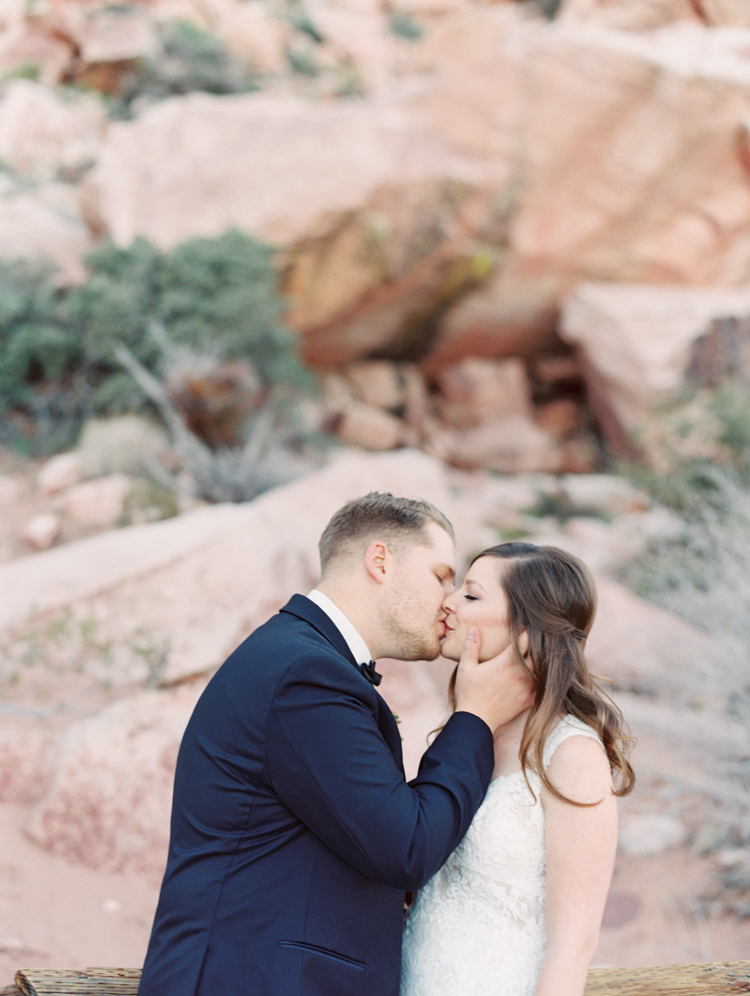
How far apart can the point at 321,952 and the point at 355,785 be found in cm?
38

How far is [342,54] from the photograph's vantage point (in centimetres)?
2192

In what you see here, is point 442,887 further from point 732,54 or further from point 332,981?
point 732,54

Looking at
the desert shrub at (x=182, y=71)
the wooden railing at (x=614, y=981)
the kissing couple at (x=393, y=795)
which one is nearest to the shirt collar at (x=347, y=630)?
the kissing couple at (x=393, y=795)

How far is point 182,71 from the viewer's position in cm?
1588

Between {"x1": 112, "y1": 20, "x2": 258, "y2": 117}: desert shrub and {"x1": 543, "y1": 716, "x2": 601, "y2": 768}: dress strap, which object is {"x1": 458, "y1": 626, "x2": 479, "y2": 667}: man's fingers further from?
{"x1": 112, "y1": 20, "x2": 258, "y2": 117}: desert shrub

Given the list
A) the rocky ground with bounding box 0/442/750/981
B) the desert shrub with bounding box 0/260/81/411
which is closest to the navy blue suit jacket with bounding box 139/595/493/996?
the rocky ground with bounding box 0/442/750/981

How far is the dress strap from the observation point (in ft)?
5.39

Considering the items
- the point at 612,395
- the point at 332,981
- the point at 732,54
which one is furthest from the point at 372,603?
the point at 732,54

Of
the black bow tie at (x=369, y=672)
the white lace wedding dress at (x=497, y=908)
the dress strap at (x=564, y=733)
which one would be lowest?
the white lace wedding dress at (x=497, y=908)

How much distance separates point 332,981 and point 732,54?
555 inches

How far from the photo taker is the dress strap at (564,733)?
64.7 inches

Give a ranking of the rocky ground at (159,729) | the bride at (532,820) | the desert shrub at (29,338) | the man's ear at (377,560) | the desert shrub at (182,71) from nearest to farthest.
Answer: the bride at (532,820) → the man's ear at (377,560) → the rocky ground at (159,729) → the desert shrub at (29,338) → the desert shrub at (182,71)

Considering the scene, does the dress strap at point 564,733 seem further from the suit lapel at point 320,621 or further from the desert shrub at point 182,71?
the desert shrub at point 182,71

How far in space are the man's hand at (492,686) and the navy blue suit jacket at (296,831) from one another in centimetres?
11
